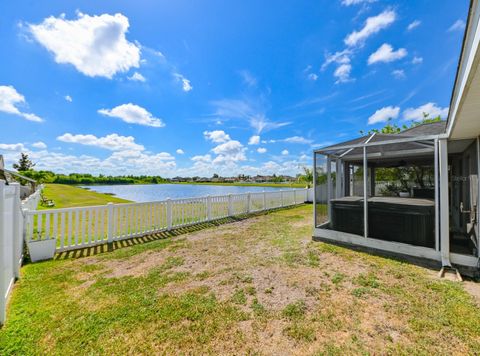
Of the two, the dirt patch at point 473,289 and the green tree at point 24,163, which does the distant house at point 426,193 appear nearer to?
the dirt patch at point 473,289

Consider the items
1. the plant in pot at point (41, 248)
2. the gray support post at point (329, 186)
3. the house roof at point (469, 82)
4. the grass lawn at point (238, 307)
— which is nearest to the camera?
the house roof at point (469, 82)

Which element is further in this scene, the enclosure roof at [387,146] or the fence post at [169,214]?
the fence post at [169,214]

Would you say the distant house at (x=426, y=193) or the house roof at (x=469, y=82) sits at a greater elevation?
the house roof at (x=469, y=82)

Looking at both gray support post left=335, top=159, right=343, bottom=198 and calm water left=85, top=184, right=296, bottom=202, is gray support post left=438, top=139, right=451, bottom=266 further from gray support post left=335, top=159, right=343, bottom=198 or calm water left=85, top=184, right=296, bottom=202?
calm water left=85, top=184, right=296, bottom=202

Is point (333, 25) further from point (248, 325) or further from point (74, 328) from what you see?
point (74, 328)

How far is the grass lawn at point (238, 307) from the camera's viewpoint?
185 centimetres

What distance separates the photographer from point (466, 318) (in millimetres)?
2150

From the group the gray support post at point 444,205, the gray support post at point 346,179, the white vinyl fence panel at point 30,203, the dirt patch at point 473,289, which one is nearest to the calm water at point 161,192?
the white vinyl fence panel at point 30,203

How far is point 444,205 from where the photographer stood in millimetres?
3484

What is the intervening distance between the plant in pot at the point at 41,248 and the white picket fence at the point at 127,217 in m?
0.10

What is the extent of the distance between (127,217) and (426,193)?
9.61 metres

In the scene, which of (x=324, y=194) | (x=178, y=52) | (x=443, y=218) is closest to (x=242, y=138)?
(x=178, y=52)

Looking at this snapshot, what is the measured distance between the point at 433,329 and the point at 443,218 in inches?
92.9

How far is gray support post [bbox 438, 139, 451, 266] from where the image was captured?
347 cm
